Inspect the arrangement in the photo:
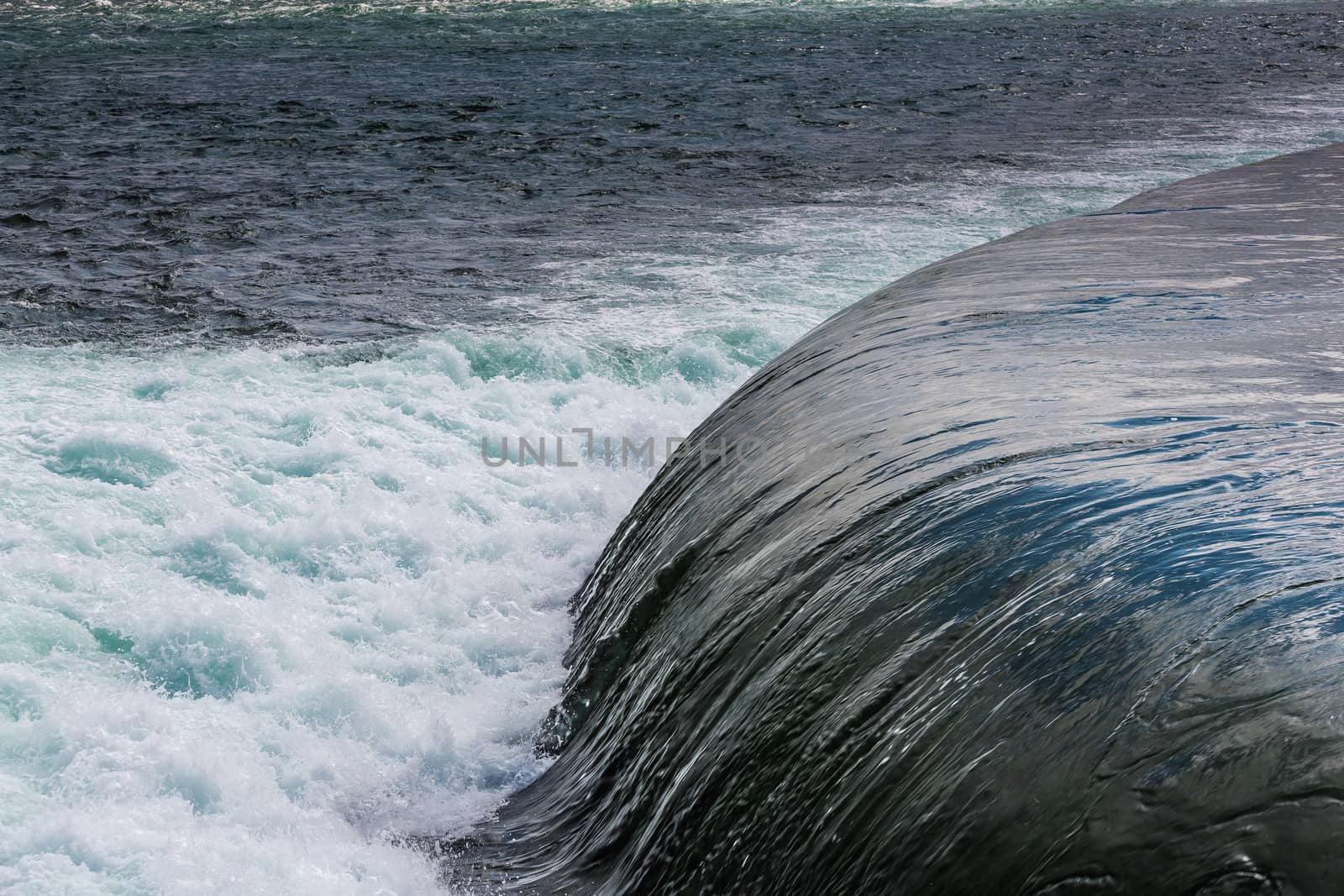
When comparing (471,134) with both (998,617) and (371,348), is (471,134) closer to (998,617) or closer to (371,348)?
(371,348)

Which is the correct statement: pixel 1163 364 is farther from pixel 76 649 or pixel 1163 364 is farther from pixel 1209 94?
pixel 1209 94

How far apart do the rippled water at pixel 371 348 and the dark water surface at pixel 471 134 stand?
3.3 inches

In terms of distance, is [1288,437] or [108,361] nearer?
[1288,437]

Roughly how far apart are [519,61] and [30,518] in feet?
59.0

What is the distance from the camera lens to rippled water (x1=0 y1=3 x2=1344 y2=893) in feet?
13.4

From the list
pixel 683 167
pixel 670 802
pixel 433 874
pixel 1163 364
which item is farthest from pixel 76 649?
pixel 683 167

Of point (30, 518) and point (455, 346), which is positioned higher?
point (455, 346)

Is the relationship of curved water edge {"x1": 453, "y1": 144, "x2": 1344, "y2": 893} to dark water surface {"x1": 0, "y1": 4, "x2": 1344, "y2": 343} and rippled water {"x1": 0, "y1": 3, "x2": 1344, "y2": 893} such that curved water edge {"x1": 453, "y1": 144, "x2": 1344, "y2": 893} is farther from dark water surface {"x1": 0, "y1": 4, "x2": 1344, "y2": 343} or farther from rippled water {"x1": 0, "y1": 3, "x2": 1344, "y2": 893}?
dark water surface {"x1": 0, "y1": 4, "x2": 1344, "y2": 343}

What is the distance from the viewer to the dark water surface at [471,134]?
938 cm

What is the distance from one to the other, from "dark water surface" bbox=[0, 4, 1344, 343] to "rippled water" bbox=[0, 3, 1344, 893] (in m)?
0.08

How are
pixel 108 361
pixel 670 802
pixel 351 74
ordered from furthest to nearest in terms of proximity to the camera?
pixel 351 74, pixel 108 361, pixel 670 802

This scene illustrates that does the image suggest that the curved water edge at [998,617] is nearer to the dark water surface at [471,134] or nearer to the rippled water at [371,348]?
the rippled water at [371,348]

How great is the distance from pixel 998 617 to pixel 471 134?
13.8 meters

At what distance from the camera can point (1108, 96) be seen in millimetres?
18250
